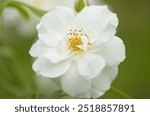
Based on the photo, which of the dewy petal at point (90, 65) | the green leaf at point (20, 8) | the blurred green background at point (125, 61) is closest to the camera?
the dewy petal at point (90, 65)

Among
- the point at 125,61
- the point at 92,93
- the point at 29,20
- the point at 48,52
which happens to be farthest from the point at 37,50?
the point at 125,61

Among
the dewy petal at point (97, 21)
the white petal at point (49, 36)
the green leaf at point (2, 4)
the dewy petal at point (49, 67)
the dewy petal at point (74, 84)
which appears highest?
the green leaf at point (2, 4)

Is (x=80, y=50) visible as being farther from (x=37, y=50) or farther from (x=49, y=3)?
(x=49, y=3)

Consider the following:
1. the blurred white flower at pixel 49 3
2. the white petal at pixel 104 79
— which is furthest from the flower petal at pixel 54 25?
the blurred white flower at pixel 49 3

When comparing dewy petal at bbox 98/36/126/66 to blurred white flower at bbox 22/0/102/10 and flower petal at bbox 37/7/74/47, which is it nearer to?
flower petal at bbox 37/7/74/47

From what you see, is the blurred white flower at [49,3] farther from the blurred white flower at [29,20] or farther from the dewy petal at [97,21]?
the dewy petal at [97,21]

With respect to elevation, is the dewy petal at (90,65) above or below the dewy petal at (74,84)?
above

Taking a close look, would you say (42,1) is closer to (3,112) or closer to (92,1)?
(92,1)
